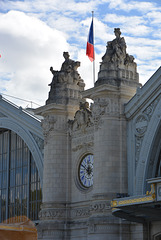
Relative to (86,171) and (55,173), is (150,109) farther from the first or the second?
(55,173)

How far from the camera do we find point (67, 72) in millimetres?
40938

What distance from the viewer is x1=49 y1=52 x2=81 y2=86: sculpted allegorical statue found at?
40553 mm

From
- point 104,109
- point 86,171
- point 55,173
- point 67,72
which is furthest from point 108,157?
point 67,72

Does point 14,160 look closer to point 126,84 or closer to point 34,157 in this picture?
point 34,157

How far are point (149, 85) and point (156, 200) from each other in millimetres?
8779


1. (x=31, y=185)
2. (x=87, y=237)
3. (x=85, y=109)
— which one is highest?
(x=85, y=109)

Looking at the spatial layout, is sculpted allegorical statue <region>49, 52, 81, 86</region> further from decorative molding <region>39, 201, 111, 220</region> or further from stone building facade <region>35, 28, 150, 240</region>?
decorative molding <region>39, 201, 111, 220</region>

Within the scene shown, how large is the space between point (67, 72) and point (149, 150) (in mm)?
10926

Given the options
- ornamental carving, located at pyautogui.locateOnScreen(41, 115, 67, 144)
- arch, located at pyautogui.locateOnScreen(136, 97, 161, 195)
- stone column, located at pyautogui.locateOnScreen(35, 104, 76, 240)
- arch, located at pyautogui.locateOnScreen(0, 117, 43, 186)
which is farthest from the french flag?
arch, located at pyautogui.locateOnScreen(0, 117, 43, 186)

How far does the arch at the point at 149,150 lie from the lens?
3250 cm

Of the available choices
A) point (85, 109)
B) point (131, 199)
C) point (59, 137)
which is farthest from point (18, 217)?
point (131, 199)

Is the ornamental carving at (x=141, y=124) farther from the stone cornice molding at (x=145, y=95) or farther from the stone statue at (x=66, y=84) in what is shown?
the stone statue at (x=66, y=84)

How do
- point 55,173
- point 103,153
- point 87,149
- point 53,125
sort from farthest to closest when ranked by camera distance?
point 53,125 → point 55,173 → point 87,149 → point 103,153

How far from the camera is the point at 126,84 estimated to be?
115 ft
